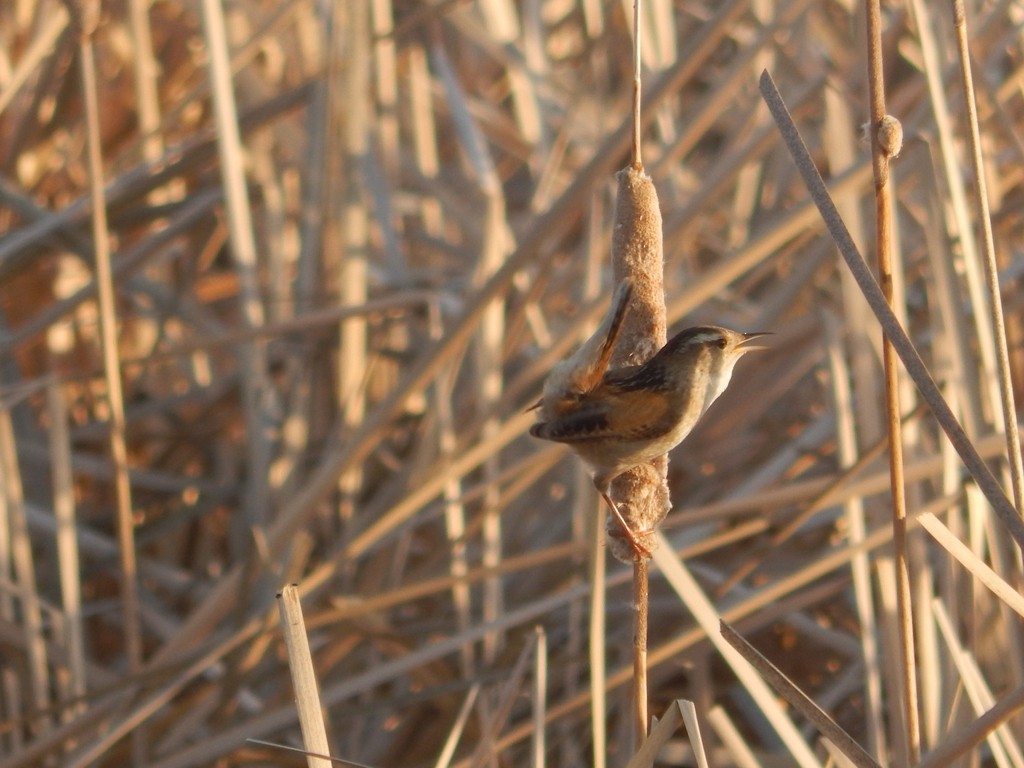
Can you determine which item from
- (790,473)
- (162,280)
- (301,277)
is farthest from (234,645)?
(162,280)

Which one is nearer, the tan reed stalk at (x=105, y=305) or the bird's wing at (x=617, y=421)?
the bird's wing at (x=617, y=421)

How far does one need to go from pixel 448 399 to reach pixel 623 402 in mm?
1079

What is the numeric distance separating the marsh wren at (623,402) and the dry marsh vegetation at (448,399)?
0.21m

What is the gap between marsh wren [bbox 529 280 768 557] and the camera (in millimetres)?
1334

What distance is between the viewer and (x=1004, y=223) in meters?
2.67

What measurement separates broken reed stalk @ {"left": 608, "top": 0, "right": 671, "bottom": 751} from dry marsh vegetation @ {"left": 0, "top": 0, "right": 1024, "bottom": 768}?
19 centimetres

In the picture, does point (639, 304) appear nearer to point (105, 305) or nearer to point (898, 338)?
point (898, 338)

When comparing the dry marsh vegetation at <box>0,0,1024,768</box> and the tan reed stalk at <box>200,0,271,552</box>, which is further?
the tan reed stalk at <box>200,0,271,552</box>

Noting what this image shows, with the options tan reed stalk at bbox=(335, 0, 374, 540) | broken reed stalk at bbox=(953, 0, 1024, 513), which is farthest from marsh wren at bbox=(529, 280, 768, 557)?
tan reed stalk at bbox=(335, 0, 374, 540)

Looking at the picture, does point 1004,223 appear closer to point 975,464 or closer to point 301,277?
point 301,277

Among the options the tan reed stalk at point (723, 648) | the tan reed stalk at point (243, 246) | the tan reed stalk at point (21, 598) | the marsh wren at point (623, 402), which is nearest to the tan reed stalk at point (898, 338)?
the marsh wren at point (623, 402)

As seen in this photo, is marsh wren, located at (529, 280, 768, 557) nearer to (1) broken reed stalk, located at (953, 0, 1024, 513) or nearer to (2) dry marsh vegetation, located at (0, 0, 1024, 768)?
(2) dry marsh vegetation, located at (0, 0, 1024, 768)

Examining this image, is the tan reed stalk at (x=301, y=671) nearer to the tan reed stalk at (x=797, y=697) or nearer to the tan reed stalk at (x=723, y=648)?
the tan reed stalk at (x=797, y=697)

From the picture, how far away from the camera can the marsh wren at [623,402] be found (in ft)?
4.38
